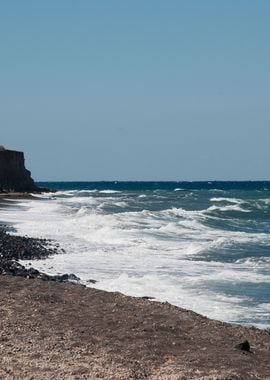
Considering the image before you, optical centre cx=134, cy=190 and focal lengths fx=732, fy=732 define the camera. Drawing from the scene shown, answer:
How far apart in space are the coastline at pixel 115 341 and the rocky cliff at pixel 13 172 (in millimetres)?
70124

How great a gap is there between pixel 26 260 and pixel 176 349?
43.9 feet

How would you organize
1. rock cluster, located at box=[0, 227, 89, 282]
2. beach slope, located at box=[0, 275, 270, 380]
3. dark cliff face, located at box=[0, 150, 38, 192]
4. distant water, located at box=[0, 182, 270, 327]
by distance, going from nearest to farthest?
beach slope, located at box=[0, 275, 270, 380] < distant water, located at box=[0, 182, 270, 327] < rock cluster, located at box=[0, 227, 89, 282] < dark cliff face, located at box=[0, 150, 38, 192]

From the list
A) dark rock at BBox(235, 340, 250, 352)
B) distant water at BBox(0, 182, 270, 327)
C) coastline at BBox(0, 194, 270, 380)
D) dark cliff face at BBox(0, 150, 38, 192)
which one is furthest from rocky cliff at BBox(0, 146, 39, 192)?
dark rock at BBox(235, 340, 250, 352)

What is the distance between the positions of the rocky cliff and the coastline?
70124mm

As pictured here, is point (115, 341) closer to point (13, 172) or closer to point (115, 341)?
point (115, 341)

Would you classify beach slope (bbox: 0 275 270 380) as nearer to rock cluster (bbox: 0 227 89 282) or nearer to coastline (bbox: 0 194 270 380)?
coastline (bbox: 0 194 270 380)

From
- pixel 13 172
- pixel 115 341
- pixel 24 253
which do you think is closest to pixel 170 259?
pixel 24 253

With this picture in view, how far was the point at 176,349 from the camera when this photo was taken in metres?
11.7

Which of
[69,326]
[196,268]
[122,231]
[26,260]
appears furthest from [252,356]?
[122,231]

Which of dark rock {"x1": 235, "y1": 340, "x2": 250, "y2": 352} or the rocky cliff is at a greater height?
the rocky cliff

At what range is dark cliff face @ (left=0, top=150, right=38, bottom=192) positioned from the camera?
8600 cm

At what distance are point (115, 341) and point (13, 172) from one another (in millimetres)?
77558

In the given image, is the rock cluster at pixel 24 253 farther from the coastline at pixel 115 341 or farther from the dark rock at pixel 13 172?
the dark rock at pixel 13 172

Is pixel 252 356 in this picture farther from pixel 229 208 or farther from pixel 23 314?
pixel 229 208
